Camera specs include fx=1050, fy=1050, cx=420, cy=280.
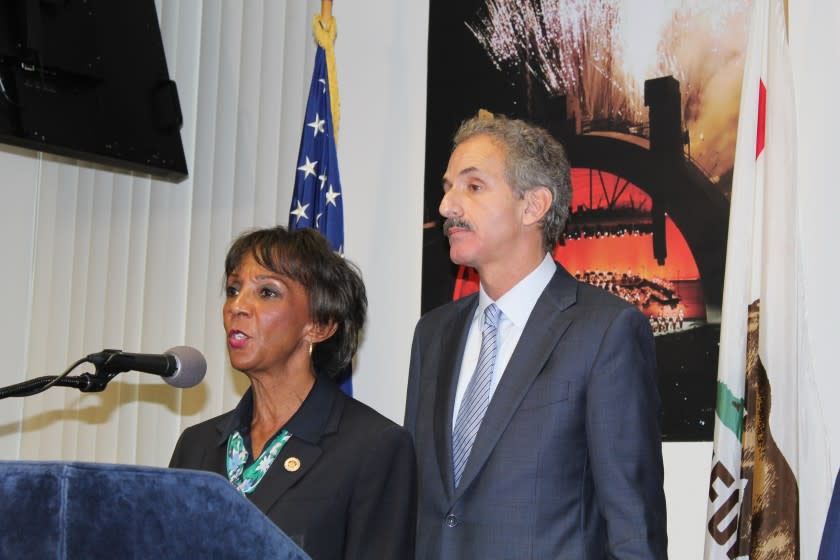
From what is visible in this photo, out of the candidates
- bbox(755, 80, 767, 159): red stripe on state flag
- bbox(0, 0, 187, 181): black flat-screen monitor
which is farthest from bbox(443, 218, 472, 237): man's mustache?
bbox(0, 0, 187, 181): black flat-screen monitor

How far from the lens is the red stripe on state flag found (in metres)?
3.18

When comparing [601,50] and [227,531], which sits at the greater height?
[601,50]

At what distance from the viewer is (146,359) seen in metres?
2.01

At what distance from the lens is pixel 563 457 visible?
2.42m

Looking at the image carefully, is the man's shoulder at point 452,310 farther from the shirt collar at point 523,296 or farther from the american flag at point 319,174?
the american flag at point 319,174

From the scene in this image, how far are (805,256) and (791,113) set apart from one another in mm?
495

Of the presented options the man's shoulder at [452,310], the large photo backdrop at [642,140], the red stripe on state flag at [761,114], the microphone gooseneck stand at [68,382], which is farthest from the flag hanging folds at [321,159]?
the microphone gooseneck stand at [68,382]

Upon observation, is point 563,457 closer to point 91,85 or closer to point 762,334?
point 762,334

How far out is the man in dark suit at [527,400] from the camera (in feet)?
7.78

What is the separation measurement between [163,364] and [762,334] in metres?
1.79

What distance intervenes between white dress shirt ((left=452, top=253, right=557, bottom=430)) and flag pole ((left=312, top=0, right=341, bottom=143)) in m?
1.67

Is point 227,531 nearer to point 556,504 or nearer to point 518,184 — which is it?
point 556,504

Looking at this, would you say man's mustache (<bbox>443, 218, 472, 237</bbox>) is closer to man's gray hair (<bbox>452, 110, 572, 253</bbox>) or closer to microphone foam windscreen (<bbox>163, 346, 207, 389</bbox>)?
man's gray hair (<bbox>452, 110, 572, 253</bbox>)

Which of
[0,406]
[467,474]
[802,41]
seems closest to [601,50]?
[802,41]
